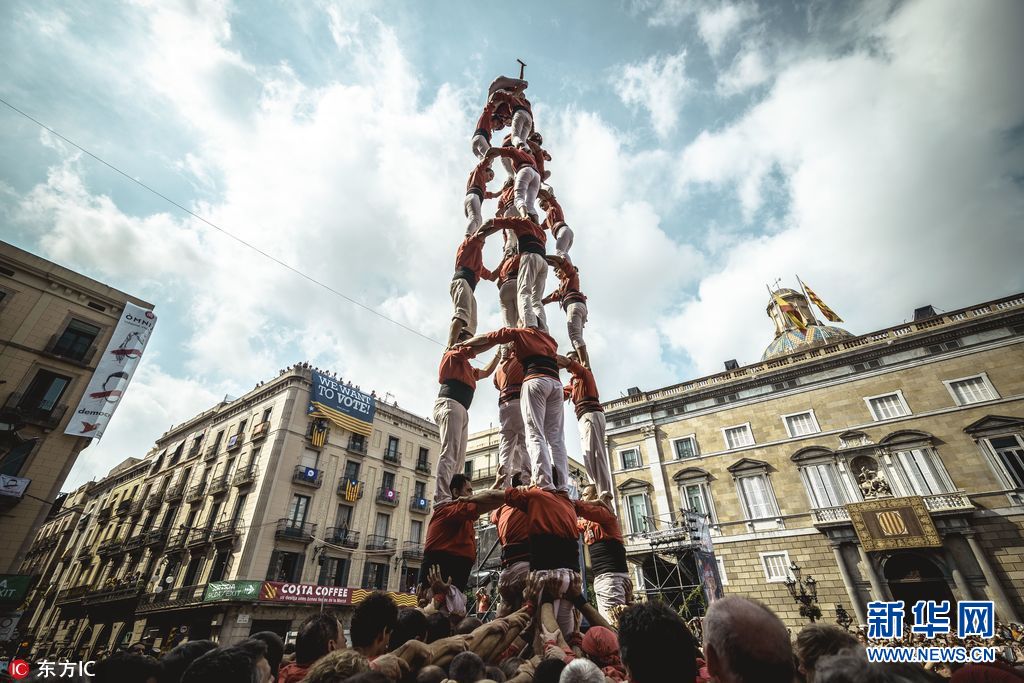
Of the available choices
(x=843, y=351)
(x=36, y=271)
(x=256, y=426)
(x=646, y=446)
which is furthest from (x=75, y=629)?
(x=843, y=351)

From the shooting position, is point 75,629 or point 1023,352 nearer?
point 1023,352

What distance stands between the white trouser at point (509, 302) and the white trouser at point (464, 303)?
91 cm

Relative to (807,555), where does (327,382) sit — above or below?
above

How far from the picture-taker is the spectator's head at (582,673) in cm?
201

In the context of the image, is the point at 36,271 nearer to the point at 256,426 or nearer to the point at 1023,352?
the point at 256,426

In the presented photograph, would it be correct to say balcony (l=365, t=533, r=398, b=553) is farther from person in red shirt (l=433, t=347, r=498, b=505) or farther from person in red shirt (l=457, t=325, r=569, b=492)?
person in red shirt (l=457, t=325, r=569, b=492)

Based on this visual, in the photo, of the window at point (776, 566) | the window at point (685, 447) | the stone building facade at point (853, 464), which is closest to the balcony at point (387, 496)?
the stone building facade at point (853, 464)

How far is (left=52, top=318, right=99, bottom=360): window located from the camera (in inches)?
755

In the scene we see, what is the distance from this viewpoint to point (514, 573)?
15.0 feet

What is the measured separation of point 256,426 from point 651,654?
96.1ft

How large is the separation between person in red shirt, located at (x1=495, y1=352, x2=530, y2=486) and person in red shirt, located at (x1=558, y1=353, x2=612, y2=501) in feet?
2.97

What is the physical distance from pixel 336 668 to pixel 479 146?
9119 millimetres

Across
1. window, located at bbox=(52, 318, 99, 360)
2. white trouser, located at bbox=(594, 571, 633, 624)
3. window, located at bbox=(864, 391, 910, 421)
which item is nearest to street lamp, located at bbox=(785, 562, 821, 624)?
window, located at bbox=(864, 391, 910, 421)

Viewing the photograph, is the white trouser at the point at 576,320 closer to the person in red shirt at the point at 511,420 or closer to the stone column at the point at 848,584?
the person in red shirt at the point at 511,420
